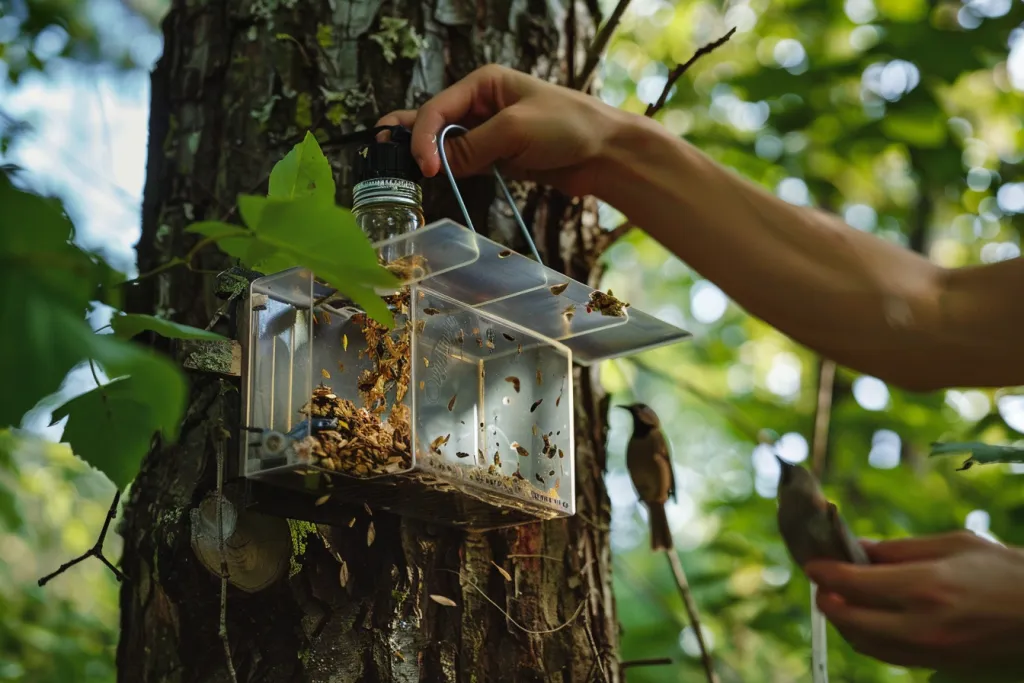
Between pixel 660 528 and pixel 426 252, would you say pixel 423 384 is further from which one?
pixel 660 528

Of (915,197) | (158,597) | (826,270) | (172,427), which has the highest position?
(915,197)

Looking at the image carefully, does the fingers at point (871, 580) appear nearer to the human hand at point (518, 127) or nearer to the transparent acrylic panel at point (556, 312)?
the transparent acrylic panel at point (556, 312)

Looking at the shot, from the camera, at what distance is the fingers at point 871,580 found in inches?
45.0

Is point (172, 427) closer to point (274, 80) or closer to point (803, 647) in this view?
point (274, 80)

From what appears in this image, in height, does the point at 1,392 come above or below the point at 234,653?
above

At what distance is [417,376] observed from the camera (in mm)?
1534

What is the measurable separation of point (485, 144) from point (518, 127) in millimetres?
70

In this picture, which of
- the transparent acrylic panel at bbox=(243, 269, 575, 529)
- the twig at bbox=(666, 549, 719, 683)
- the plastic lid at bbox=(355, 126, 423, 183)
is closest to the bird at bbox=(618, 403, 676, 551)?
the twig at bbox=(666, 549, 719, 683)

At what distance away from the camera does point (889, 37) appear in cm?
354

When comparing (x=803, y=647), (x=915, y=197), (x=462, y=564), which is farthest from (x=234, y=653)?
(x=915, y=197)

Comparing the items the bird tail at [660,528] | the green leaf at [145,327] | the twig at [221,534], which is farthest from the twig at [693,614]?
the green leaf at [145,327]

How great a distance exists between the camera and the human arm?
1418 millimetres

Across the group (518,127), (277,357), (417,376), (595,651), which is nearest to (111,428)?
(277,357)

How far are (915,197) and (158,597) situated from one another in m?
7.40
